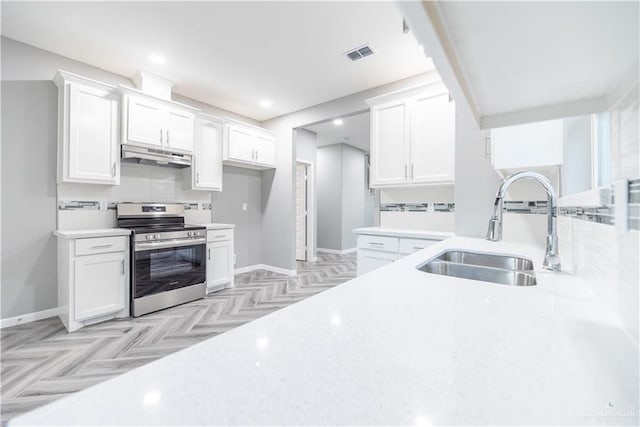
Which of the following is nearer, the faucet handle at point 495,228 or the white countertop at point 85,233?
the faucet handle at point 495,228

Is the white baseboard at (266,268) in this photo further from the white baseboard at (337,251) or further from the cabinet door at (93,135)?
the cabinet door at (93,135)

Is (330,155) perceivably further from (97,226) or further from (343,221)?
(97,226)

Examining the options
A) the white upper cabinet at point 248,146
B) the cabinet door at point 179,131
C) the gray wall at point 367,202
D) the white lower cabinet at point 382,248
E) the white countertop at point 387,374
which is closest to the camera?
the white countertop at point 387,374

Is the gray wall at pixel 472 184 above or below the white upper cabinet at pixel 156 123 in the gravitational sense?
→ below

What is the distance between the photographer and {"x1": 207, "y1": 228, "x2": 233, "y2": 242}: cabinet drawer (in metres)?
3.40

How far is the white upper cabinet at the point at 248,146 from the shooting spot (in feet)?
12.6

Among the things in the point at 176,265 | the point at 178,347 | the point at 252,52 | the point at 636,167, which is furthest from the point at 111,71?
the point at 636,167

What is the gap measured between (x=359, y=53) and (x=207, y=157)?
2304 mm

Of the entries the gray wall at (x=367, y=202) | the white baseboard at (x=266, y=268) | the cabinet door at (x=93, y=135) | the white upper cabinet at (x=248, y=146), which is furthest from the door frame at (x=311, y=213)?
the cabinet door at (x=93, y=135)

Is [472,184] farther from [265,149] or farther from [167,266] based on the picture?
[167,266]

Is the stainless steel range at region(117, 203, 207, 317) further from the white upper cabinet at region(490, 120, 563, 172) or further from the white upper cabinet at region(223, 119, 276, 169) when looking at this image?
the white upper cabinet at region(490, 120, 563, 172)

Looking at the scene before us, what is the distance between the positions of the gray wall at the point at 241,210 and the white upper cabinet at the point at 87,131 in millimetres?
1464

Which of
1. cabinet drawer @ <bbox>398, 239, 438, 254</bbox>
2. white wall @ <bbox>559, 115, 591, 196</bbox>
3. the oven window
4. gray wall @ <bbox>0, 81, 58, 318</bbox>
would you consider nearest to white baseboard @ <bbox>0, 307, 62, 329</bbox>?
gray wall @ <bbox>0, 81, 58, 318</bbox>

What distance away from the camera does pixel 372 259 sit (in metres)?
2.79
